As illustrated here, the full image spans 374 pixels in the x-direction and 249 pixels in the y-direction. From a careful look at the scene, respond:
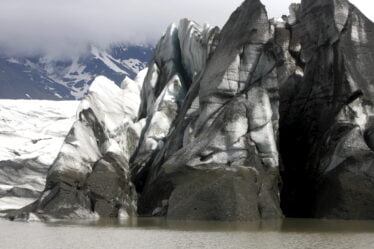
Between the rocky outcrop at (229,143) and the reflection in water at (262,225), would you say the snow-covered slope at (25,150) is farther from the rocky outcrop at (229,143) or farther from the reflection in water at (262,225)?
the reflection in water at (262,225)

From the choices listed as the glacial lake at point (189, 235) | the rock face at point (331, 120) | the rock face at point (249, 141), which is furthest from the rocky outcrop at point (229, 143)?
the rock face at point (331, 120)

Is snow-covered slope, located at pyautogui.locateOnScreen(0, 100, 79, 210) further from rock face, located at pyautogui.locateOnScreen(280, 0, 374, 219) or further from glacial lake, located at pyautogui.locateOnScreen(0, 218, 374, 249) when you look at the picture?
rock face, located at pyautogui.locateOnScreen(280, 0, 374, 219)

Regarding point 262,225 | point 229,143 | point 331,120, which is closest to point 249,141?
point 229,143

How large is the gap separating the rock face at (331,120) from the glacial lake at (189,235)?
127 inches

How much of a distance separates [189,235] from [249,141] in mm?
14224

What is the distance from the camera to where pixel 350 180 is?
1638 inches

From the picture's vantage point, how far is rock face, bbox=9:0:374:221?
41.8m

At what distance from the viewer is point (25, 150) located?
216 ft

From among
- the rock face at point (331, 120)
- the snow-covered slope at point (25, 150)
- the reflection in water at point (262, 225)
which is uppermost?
the rock face at point (331, 120)

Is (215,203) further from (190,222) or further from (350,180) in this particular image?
(350,180)

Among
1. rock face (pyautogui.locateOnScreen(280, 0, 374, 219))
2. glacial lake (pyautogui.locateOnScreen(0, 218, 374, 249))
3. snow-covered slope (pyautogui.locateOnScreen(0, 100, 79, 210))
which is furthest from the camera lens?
snow-covered slope (pyautogui.locateOnScreen(0, 100, 79, 210))

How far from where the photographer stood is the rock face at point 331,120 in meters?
41.7

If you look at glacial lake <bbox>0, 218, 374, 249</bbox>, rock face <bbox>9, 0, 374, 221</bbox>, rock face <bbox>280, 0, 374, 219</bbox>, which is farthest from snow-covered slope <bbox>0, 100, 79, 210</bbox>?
rock face <bbox>280, 0, 374, 219</bbox>

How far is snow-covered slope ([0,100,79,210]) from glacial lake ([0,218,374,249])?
796 inches
